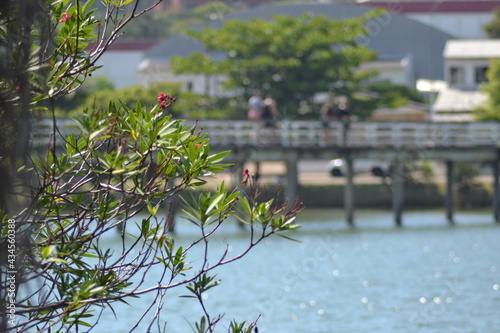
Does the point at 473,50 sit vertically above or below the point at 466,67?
above

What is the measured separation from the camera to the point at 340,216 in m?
40.4

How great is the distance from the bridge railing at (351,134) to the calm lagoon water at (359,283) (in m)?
2.29

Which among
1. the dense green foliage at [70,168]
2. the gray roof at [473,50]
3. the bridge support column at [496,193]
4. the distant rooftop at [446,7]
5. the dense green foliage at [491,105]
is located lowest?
the bridge support column at [496,193]

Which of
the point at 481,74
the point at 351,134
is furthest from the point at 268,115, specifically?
the point at 481,74

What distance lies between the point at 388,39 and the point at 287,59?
24712 millimetres

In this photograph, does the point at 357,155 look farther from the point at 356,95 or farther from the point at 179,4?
the point at 179,4

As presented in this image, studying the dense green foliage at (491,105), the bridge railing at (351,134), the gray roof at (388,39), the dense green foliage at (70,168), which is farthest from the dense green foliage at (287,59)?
the dense green foliage at (70,168)

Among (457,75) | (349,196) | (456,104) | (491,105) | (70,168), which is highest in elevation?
(70,168)

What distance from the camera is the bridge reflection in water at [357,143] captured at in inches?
1345

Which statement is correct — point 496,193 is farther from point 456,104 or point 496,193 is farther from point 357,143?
point 456,104

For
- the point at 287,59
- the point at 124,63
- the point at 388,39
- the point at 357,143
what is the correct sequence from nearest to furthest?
the point at 357,143
the point at 287,59
the point at 388,39
the point at 124,63

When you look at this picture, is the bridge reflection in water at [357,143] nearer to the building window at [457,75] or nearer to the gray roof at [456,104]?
the gray roof at [456,104]

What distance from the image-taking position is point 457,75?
6259 cm

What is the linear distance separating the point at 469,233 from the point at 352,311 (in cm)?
1438
